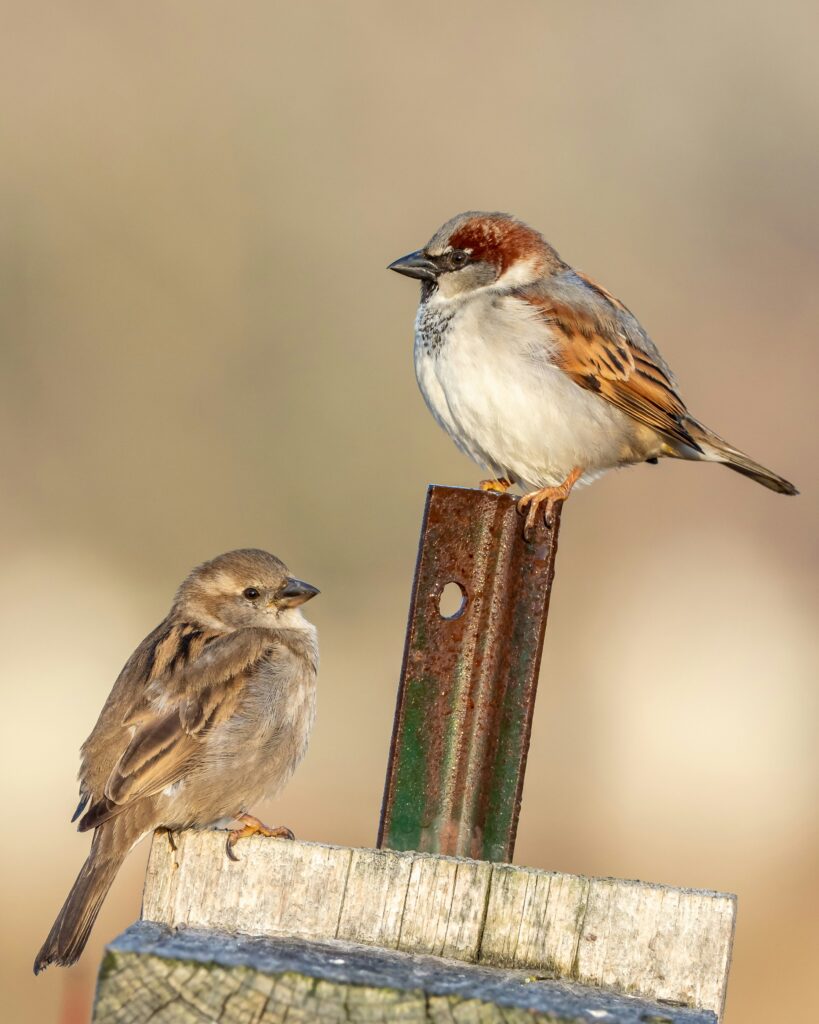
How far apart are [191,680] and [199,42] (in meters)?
8.72

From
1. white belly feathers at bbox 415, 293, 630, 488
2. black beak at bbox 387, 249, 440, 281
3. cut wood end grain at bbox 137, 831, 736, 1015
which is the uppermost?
black beak at bbox 387, 249, 440, 281

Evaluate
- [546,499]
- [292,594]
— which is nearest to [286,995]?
[546,499]

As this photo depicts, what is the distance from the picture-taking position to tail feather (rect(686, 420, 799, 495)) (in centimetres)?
536

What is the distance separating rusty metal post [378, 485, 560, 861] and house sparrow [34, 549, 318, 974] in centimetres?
90

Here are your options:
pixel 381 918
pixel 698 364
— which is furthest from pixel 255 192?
pixel 381 918

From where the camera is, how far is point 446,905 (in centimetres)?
232

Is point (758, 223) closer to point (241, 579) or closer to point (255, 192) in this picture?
point (255, 192)

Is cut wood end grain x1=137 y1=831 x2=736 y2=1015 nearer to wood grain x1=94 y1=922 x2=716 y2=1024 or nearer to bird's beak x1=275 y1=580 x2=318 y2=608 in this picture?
wood grain x1=94 y1=922 x2=716 y2=1024

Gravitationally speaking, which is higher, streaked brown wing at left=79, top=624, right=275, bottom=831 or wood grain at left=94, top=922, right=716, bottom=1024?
streaked brown wing at left=79, top=624, right=275, bottom=831

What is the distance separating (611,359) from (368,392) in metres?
4.81

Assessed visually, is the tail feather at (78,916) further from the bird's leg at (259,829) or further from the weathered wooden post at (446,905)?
the weathered wooden post at (446,905)

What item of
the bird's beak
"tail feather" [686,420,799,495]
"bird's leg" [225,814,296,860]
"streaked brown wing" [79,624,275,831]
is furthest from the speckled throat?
"bird's leg" [225,814,296,860]

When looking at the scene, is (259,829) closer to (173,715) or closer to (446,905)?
(173,715)

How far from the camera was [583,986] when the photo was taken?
7.36ft
